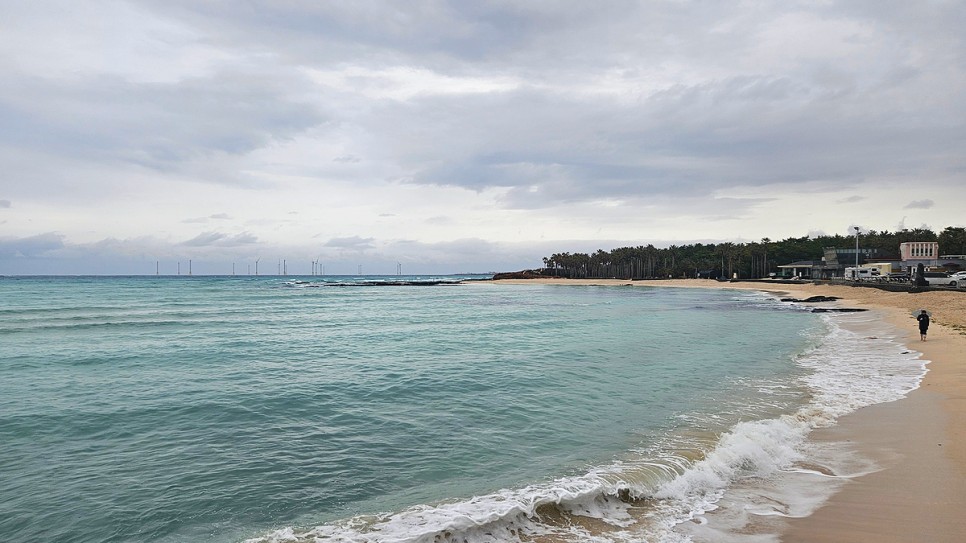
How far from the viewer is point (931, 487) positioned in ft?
25.5

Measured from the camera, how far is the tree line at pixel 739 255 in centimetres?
12862

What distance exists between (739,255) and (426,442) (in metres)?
145

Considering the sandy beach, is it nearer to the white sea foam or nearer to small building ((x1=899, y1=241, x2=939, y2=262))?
the white sea foam

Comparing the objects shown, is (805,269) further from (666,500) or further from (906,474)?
(666,500)

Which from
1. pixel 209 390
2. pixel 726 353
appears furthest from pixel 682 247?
pixel 209 390

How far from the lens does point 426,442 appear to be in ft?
33.7

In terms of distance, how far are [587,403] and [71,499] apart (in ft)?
33.7

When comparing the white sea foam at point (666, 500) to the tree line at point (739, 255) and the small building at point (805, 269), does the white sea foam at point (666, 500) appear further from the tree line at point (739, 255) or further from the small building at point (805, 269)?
the tree line at point (739, 255)

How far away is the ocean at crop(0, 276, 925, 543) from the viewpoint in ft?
22.9

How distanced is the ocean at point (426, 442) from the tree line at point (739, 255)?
12368cm

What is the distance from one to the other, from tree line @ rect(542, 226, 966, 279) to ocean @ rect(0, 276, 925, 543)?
124m

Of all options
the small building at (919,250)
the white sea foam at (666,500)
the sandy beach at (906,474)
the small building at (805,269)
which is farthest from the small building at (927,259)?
the white sea foam at (666,500)

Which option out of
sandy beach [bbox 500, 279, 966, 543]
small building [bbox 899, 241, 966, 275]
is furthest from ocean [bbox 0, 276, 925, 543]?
small building [bbox 899, 241, 966, 275]

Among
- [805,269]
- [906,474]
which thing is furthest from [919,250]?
[906,474]
